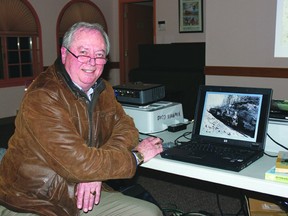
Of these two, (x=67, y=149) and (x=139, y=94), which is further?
(x=139, y=94)

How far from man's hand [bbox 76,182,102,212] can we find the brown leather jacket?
0.03 meters

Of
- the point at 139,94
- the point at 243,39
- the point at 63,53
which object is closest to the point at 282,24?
the point at 139,94

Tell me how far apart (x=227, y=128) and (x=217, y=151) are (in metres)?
0.15

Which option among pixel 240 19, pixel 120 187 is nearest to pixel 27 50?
pixel 240 19

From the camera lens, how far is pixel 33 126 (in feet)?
4.42

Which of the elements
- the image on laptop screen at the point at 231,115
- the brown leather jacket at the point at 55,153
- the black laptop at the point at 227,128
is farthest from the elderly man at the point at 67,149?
the image on laptop screen at the point at 231,115

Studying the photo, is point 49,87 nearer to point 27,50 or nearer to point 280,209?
point 280,209

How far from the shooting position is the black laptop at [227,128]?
1.49 metres

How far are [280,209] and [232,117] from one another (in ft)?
2.49

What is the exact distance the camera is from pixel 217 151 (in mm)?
1534

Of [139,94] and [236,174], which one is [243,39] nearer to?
Result: [139,94]

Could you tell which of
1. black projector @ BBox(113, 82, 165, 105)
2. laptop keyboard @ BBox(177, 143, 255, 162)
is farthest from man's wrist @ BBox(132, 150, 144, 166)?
black projector @ BBox(113, 82, 165, 105)

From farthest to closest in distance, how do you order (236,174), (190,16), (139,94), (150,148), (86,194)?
(190,16) < (139,94) < (150,148) < (86,194) < (236,174)

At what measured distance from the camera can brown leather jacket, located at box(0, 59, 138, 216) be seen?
1.35m
